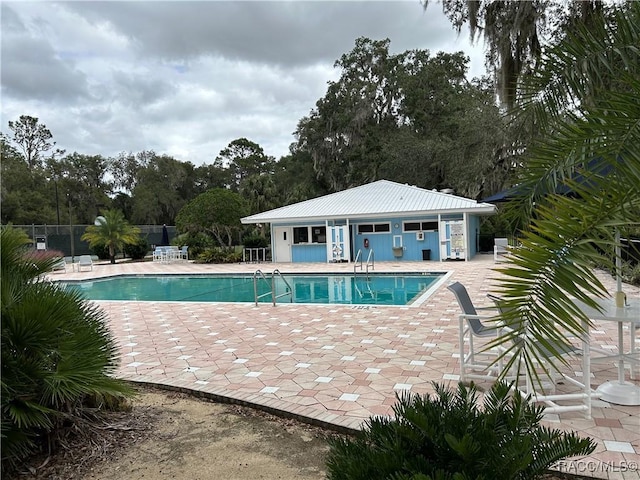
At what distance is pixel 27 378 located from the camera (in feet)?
8.62

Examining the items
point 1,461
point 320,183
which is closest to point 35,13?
point 1,461

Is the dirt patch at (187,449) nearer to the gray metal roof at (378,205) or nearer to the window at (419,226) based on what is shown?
the gray metal roof at (378,205)

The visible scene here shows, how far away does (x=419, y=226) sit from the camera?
19.0 meters

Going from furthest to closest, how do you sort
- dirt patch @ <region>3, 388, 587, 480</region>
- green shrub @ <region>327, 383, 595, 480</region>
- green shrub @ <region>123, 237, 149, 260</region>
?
green shrub @ <region>123, 237, 149, 260</region>
dirt patch @ <region>3, 388, 587, 480</region>
green shrub @ <region>327, 383, 595, 480</region>

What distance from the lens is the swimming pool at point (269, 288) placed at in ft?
37.1

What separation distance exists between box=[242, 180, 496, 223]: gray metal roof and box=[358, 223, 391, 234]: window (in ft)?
3.03

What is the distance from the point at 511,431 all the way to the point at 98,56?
291 inches

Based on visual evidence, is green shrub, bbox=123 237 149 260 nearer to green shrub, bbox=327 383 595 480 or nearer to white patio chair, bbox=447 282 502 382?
white patio chair, bbox=447 282 502 382

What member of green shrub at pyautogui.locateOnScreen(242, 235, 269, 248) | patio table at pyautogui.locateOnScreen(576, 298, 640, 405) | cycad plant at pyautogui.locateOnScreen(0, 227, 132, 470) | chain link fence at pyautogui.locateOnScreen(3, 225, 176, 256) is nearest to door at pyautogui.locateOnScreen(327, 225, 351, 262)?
green shrub at pyautogui.locateOnScreen(242, 235, 269, 248)

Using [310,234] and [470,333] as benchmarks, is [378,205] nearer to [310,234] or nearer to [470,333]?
[310,234]

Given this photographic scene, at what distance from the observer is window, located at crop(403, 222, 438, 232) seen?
1873cm

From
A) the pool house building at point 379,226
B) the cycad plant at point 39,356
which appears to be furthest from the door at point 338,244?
the cycad plant at point 39,356

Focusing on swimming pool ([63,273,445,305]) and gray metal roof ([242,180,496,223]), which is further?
gray metal roof ([242,180,496,223])

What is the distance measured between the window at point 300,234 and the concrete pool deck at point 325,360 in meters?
12.0
